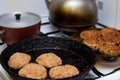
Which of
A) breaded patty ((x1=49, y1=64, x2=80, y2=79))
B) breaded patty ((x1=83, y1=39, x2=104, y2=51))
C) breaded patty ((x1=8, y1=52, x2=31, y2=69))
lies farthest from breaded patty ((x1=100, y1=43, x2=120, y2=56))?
breaded patty ((x1=8, y1=52, x2=31, y2=69))

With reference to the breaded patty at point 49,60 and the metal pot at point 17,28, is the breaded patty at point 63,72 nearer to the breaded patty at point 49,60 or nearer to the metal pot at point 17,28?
the breaded patty at point 49,60

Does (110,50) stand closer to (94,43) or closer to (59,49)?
(94,43)

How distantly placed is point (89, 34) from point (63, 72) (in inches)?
10.0

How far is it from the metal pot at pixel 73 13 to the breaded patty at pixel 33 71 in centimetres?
24

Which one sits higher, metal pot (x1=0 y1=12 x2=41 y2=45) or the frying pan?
metal pot (x1=0 y1=12 x2=41 y2=45)

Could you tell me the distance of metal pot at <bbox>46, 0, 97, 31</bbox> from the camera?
0.86 metres

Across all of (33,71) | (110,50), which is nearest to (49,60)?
(33,71)

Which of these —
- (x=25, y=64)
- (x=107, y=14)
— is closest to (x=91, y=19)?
(x=107, y=14)

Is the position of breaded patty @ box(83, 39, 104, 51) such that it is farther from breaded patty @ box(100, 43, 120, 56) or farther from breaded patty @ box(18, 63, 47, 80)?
breaded patty @ box(18, 63, 47, 80)

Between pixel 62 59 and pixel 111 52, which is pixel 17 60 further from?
pixel 111 52

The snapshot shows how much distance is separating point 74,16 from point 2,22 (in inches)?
10.6

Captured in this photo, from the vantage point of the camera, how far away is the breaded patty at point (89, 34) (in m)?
0.86

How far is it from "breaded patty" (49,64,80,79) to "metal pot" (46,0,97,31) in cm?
22

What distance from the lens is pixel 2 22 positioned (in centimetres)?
86
